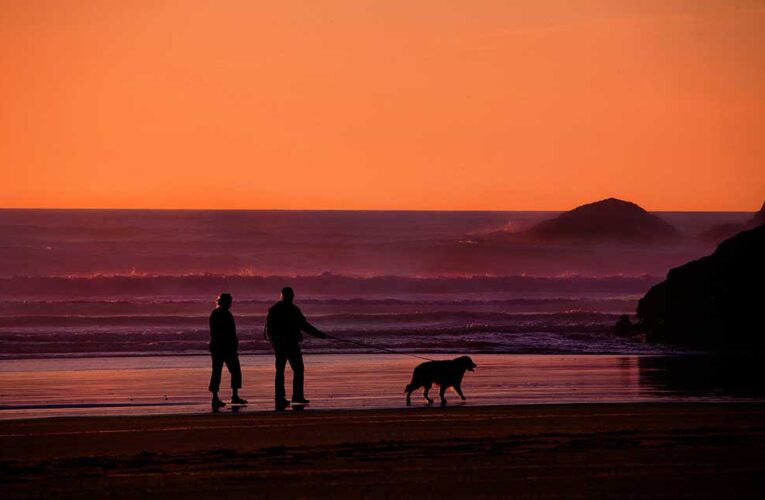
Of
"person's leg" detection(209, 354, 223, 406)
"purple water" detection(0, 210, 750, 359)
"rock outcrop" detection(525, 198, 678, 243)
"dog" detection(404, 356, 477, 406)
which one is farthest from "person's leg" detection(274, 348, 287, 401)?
"rock outcrop" detection(525, 198, 678, 243)

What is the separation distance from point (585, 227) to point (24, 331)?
54.8 metres

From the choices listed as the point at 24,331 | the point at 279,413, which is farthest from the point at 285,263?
the point at 279,413

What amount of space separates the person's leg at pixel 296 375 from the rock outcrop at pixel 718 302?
42.2 feet

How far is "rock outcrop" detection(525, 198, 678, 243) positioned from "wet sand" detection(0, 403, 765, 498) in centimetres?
7164

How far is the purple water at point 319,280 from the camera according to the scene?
120 feet

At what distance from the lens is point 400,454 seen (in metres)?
13.1

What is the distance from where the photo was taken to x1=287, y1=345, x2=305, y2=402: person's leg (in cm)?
1922

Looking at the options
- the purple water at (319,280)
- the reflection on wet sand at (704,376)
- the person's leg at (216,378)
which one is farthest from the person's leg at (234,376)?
the purple water at (319,280)

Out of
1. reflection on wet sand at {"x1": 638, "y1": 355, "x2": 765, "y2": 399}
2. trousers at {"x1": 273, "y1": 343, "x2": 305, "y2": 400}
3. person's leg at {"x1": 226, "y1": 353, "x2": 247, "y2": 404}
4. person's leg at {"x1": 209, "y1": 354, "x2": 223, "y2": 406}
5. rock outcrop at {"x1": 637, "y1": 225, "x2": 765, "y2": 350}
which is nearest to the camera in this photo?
person's leg at {"x1": 209, "y1": 354, "x2": 223, "y2": 406}

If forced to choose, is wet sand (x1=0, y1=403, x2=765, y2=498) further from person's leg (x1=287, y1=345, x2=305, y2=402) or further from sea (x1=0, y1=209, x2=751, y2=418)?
sea (x1=0, y1=209, x2=751, y2=418)

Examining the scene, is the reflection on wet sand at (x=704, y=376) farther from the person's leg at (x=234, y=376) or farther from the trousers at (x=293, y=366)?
the person's leg at (x=234, y=376)

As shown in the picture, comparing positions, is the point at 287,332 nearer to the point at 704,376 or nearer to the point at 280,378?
the point at 280,378

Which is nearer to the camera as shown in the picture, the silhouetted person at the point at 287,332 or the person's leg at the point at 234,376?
the person's leg at the point at 234,376

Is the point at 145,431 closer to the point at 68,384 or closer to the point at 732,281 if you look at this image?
the point at 68,384
